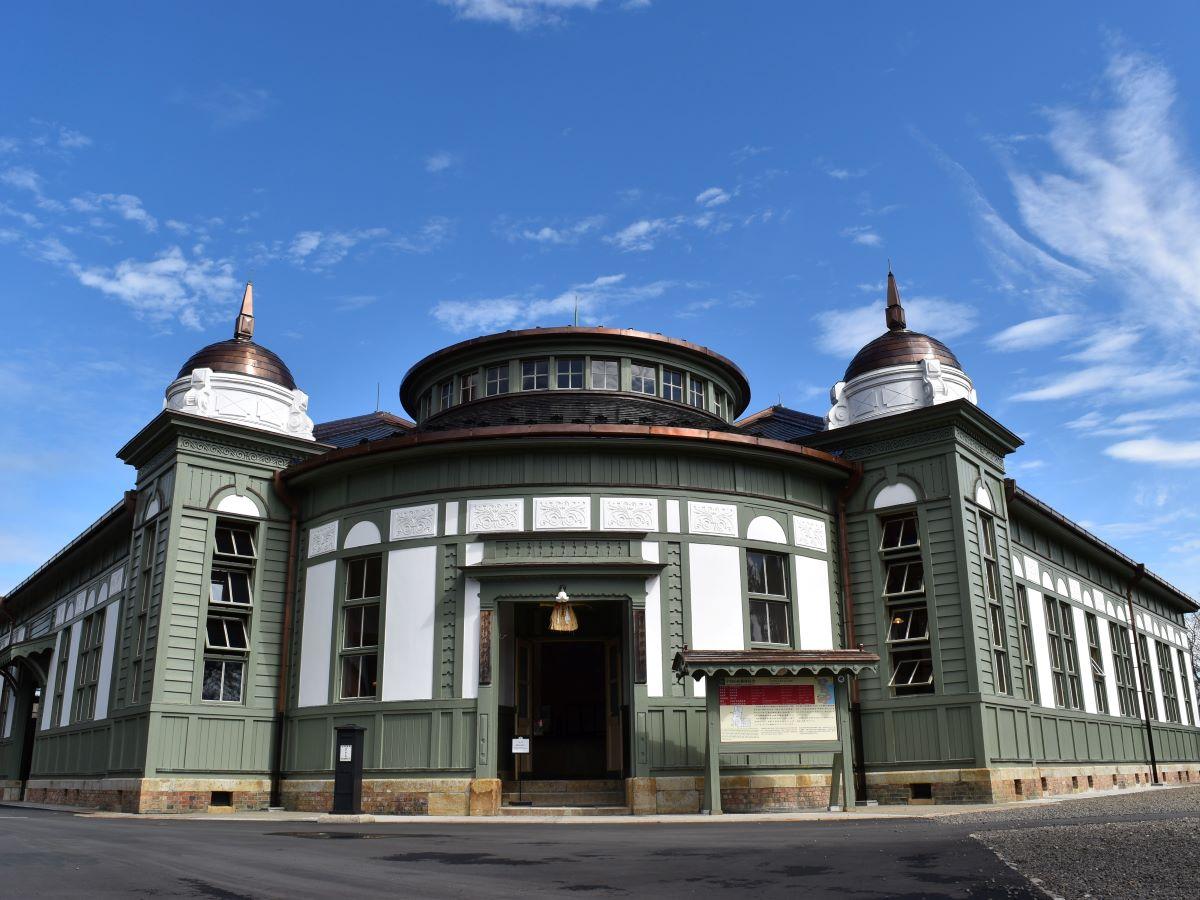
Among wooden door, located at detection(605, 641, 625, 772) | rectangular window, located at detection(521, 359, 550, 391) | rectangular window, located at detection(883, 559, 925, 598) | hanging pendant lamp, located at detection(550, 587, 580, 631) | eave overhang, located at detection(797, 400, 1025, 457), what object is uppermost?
rectangular window, located at detection(521, 359, 550, 391)

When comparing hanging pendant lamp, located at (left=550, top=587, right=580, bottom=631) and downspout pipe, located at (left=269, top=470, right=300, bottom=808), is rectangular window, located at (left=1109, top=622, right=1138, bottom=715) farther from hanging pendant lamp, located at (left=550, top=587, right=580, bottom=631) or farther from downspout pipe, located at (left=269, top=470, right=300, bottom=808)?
downspout pipe, located at (left=269, top=470, right=300, bottom=808)

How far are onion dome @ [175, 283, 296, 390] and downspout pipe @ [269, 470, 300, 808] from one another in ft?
8.13

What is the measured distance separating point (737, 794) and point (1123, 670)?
60.7 ft

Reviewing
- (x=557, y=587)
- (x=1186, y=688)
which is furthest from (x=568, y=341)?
(x=1186, y=688)

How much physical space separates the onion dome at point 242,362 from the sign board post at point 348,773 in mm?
8257

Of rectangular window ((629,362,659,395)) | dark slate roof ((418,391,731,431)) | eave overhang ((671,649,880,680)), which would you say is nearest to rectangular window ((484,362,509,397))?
dark slate roof ((418,391,731,431))

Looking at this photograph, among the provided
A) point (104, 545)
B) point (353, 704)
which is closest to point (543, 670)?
point (353, 704)

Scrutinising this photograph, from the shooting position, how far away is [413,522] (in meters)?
20.6

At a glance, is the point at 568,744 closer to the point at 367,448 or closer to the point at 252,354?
the point at 367,448

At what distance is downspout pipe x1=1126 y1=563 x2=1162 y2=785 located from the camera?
31.8 metres

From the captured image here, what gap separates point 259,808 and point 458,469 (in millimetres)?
7663

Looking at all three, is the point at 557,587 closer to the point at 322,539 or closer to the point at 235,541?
the point at 322,539

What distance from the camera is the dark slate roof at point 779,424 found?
2814cm

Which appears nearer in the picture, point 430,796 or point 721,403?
point 430,796
